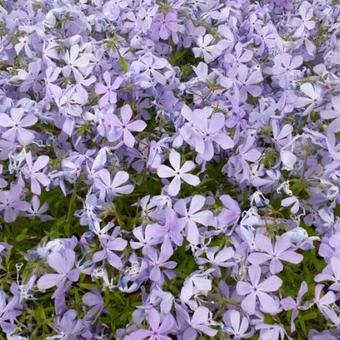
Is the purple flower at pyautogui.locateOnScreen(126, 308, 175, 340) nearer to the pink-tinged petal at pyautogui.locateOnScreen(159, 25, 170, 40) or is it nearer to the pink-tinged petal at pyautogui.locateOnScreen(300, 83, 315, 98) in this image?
the pink-tinged petal at pyautogui.locateOnScreen(300, 83, 315, 98)

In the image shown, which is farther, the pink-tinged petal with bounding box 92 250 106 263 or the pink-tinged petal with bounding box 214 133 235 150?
the pink-tinged petal with bounding box 214 133 235 150

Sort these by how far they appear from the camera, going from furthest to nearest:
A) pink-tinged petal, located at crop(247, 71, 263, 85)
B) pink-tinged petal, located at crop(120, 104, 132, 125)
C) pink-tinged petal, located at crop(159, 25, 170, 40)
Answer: pink-tinged petal, located at crop(159, 25, 170, 40) → pink-tinged petal, located at crop(247, 71, 263, 85) → pink-tinged petal, located at crop(120, 104, 132, 125)

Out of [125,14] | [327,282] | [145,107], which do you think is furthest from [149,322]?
[125,14]

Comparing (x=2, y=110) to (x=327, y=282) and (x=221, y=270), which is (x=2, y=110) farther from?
(x=327, y=282)

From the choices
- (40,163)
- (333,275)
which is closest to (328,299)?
(333,275)

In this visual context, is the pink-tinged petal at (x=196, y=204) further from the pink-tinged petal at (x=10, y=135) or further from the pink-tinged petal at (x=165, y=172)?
the pink-tinged petal at (x=10, y=135)

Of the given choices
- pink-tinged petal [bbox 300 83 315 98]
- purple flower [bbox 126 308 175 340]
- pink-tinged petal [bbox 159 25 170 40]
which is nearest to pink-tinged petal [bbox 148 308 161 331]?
purple flower [bbox 126 308 175 340]

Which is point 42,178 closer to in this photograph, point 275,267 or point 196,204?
point 196,204
